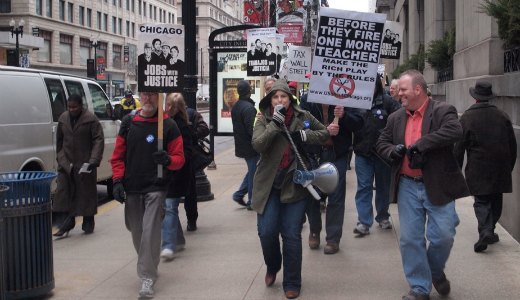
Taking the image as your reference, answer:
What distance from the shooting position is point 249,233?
7.93m

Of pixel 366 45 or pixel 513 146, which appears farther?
pixel 513 146

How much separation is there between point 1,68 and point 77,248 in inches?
107

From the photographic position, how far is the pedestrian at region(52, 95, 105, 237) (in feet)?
26.0

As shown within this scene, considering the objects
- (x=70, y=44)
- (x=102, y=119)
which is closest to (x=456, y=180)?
(x=102, y=119)

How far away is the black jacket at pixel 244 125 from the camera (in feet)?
29.9

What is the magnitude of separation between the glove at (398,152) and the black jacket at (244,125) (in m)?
4.33

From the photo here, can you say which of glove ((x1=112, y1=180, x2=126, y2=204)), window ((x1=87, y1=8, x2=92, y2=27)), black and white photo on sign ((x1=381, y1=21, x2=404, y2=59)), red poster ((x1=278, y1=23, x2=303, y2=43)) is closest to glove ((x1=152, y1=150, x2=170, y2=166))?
glove ((x1=112, y1=180, x2=126, y2=204))

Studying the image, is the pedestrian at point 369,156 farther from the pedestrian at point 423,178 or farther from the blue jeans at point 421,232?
the blue jeans at point 421,232

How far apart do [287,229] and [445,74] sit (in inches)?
435

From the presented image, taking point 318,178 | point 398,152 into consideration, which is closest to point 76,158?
point 318,178

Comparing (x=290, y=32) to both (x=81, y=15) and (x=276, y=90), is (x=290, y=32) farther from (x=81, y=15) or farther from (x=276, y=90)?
(x=81, y=15)

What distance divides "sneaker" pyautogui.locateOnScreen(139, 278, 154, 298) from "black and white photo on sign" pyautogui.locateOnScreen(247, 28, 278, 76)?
726cm

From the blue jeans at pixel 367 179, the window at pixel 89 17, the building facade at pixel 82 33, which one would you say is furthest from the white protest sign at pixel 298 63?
the window at pixel 89 17

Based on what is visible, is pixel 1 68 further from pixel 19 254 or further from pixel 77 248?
pixel 19 254
